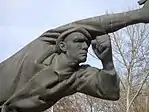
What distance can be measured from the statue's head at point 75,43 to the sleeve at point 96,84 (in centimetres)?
12

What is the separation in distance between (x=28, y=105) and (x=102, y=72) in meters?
0.66

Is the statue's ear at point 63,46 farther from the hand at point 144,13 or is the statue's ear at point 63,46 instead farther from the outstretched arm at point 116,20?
the hand at point 144,13

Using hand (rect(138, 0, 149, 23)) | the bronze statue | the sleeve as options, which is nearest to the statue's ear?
the bronze statue

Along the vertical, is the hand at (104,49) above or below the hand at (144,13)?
below

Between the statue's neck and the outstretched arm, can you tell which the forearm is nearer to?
the outstretched arm

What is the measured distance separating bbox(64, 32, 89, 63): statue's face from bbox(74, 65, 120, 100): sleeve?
0.41 ft

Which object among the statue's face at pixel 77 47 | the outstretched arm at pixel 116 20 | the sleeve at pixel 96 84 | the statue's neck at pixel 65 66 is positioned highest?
the outstretched arm at pixel 116 20

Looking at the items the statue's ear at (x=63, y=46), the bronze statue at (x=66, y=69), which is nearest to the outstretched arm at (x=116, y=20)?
the bronze statue at (x=66, y=69)

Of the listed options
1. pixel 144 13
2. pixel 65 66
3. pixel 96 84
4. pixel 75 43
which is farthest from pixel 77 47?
pixel 144 13

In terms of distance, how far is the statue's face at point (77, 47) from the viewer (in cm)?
372

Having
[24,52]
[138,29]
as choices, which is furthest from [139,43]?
[24,52]

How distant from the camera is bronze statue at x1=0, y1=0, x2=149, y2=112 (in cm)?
368

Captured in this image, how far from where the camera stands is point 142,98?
31.5 m

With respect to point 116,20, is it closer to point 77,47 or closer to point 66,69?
point 77,47
